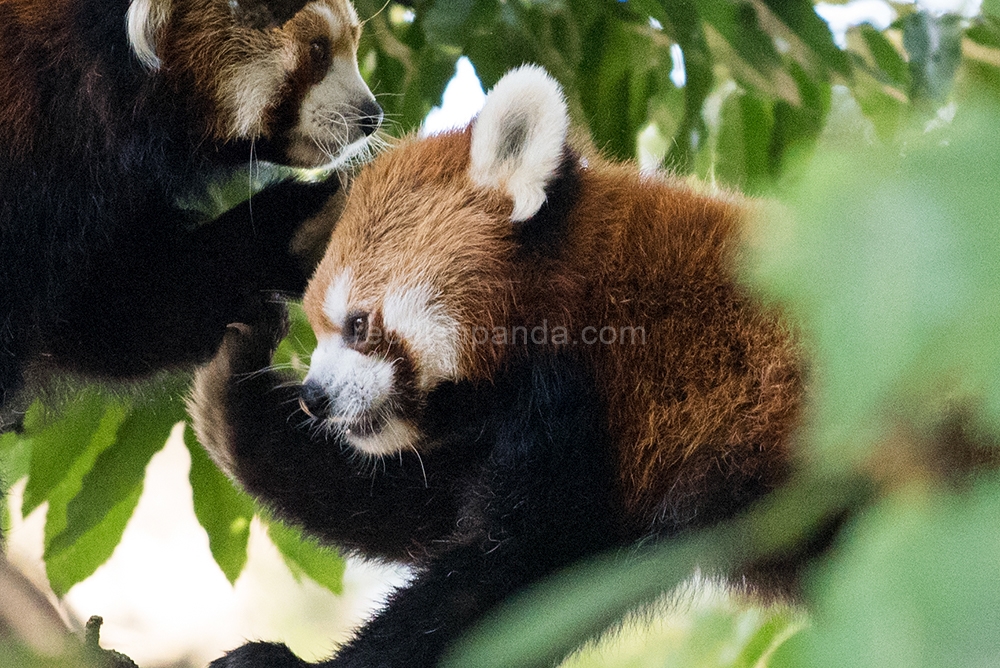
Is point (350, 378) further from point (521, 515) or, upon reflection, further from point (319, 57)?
point (319, 57)

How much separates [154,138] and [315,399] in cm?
48

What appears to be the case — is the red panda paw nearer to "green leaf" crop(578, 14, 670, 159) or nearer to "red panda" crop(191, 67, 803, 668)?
"red panda" crop(191, 67, 803, 668)

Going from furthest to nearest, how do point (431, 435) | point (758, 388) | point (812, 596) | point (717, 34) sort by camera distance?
point (717, 34), point (431, 435), point (758, 388), point (812, 596)

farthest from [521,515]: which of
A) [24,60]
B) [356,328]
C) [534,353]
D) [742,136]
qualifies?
[24,60]

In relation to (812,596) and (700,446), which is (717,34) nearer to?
(700,446)

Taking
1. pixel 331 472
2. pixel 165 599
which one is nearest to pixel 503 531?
pixel 331 472

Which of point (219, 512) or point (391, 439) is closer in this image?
point (391, 439)

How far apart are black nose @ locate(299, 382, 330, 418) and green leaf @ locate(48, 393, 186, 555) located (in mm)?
511

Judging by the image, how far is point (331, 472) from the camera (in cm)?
122

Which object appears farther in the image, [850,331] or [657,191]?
[657,191]

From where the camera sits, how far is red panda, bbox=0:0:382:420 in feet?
3.80

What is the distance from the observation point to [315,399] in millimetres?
979

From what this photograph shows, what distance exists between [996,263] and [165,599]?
145cm

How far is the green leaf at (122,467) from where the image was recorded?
136cm
